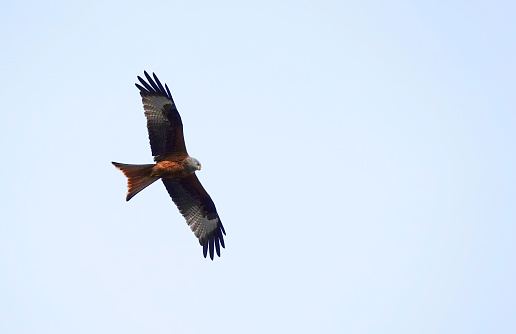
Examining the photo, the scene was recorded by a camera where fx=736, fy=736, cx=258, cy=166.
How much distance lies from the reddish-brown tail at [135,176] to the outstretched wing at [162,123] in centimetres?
38

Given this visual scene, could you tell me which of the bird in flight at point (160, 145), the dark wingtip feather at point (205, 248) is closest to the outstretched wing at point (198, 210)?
the dark wingtip feather at point (205, 248)

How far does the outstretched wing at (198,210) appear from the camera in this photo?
1395 cm

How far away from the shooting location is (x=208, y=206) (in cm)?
1425

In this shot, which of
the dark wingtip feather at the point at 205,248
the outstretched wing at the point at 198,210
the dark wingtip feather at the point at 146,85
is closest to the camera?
the dark wingtip feather at the point at 146,85

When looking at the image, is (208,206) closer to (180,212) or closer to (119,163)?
(180,212)

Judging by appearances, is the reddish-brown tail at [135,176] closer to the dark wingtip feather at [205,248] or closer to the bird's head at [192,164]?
the bird's head at [192,164]

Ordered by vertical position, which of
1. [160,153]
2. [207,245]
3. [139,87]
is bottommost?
[207,245]

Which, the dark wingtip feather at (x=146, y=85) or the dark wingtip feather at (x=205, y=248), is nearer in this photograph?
the dark wingtip feather at (x=146, y=85)

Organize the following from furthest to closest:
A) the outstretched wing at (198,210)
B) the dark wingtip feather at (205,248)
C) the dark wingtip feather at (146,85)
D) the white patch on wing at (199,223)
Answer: the dark wingtip feather at (205,248) < the white patch on wing at (199,223) < the outstretched wing at (198,210) < the dark wingtip feather at (146,85)

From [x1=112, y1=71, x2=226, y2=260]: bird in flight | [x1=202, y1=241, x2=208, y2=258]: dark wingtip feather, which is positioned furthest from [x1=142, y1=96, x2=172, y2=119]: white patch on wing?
[x1=202, y1=241, x2=208, y2=258]: dark wingtip feather

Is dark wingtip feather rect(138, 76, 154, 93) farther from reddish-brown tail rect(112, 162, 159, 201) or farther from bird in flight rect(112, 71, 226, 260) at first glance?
reddish-brown tail rect(112, 162, 159, 201)

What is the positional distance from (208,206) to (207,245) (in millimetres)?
835

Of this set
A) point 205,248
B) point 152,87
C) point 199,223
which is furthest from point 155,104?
point 205,248

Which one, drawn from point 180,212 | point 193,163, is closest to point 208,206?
point 180,212
